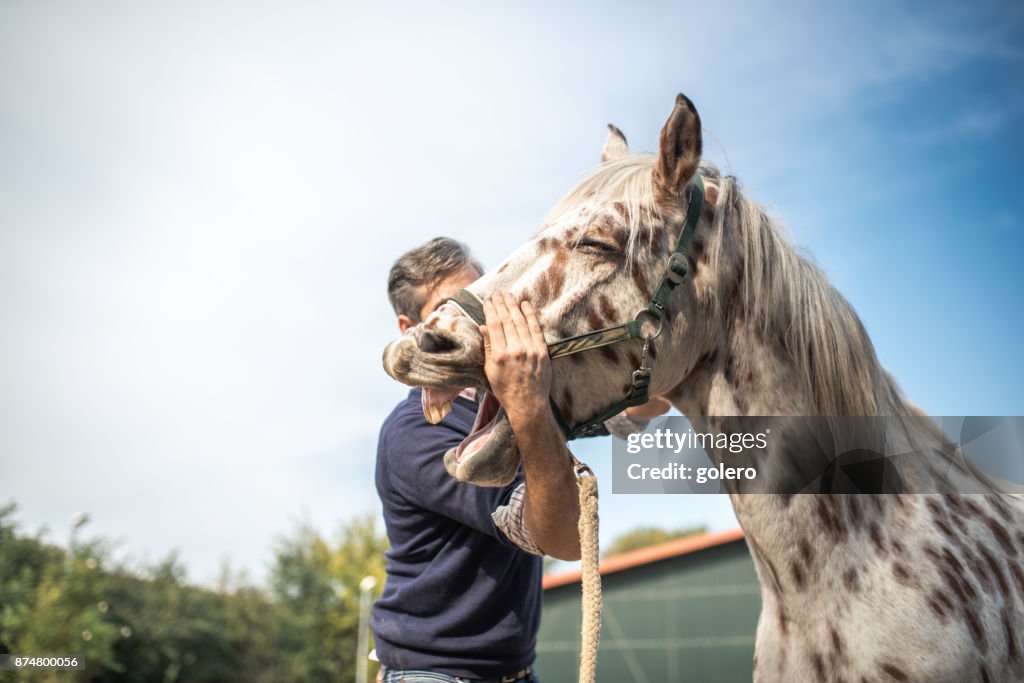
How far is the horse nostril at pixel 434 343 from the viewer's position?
80.4 inches

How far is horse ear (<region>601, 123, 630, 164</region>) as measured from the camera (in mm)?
2975

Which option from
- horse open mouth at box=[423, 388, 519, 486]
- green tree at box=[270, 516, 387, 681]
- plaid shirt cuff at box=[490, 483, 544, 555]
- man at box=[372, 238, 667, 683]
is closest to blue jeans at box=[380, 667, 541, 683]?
man at box=[372, 238, 667, 683]

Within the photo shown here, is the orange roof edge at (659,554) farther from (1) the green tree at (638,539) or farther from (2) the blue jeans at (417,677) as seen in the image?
(1) the green tree at (638,539)

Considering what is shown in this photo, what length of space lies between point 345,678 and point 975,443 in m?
39.3

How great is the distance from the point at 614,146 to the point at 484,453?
4.82 ft

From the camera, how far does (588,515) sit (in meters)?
2.21

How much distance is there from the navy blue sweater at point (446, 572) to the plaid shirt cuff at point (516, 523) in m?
0.05

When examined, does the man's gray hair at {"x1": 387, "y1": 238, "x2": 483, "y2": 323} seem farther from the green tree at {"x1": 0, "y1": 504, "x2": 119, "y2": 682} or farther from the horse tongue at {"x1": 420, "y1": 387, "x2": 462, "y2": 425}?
the green tree at {"x1": 0, "y1": 504, "x2": 119, "y2": 682}

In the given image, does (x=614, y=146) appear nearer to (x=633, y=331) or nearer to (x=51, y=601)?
(x=633, y=331)

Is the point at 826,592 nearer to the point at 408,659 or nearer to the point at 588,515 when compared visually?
the point at 588,515

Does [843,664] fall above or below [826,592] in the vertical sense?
below

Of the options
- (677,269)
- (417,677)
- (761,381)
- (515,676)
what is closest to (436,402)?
(677,269)

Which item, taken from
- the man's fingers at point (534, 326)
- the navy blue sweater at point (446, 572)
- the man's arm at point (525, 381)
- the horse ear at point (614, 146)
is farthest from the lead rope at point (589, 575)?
the horse ear at point (614, 146)

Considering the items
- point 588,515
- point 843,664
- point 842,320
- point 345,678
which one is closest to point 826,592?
point 843,664
